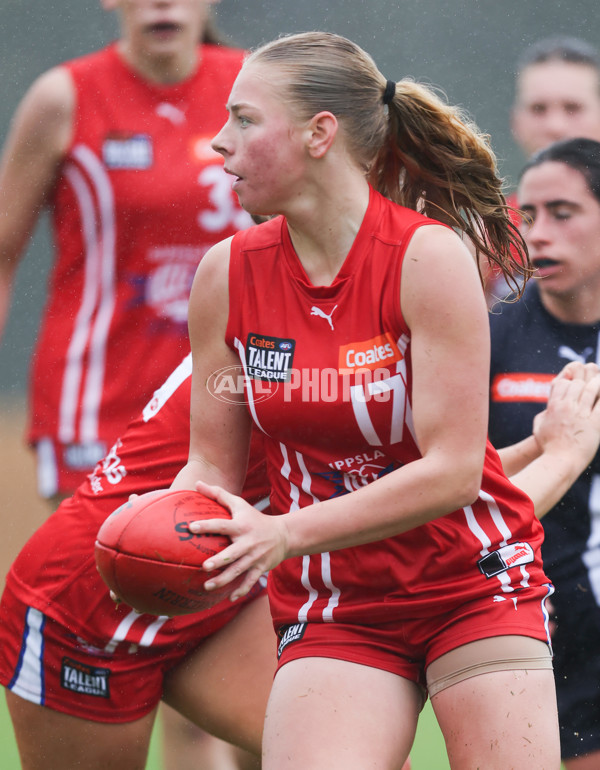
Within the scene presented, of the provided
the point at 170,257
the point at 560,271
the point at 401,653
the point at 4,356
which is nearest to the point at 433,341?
the point at 401,653

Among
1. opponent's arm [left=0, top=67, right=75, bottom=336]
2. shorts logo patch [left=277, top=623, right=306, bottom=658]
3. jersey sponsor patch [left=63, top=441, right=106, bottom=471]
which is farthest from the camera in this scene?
jersey sponsor patch [left=63, top=441, right=106, bottom=471]

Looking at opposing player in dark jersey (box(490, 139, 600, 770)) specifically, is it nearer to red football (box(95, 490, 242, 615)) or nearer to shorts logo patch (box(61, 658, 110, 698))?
shorts logo patch (box(61, 658, 110, 698))

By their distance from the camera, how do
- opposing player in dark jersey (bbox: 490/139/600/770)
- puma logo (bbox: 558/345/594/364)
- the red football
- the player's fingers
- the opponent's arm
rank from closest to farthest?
the red football < the player's fingers < opposing player in dark jersey (bbox: 490/139/600/770) < puma logo (bbox: 558/345/594/364) < the opponent's arm

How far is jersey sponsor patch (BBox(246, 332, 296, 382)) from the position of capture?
238 centimetres

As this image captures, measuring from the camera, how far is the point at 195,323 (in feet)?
8.32

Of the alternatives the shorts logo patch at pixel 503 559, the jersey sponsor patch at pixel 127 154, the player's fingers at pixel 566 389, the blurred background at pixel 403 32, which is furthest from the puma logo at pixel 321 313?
the blurred background at pixel 403 32

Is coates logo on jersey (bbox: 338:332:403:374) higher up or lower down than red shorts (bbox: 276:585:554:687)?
higher up

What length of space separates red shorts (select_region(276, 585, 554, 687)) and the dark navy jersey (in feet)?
4.06

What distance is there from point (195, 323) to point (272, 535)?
58 cm

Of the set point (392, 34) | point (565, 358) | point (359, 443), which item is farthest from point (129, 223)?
point (392, 34)

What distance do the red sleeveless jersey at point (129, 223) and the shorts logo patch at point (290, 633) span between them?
1949mm

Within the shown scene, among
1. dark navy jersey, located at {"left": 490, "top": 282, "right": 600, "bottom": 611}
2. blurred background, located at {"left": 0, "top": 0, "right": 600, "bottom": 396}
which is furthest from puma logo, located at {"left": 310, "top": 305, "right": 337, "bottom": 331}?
blurred background, located at {"left": 0, "top": 0, "right": 600, "bottom": 396}

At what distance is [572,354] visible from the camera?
3.78 metres

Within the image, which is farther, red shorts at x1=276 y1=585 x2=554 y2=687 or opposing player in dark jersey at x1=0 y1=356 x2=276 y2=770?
opposing player in dark jersey at x1=0 y1=356 x2=276 y2=770
